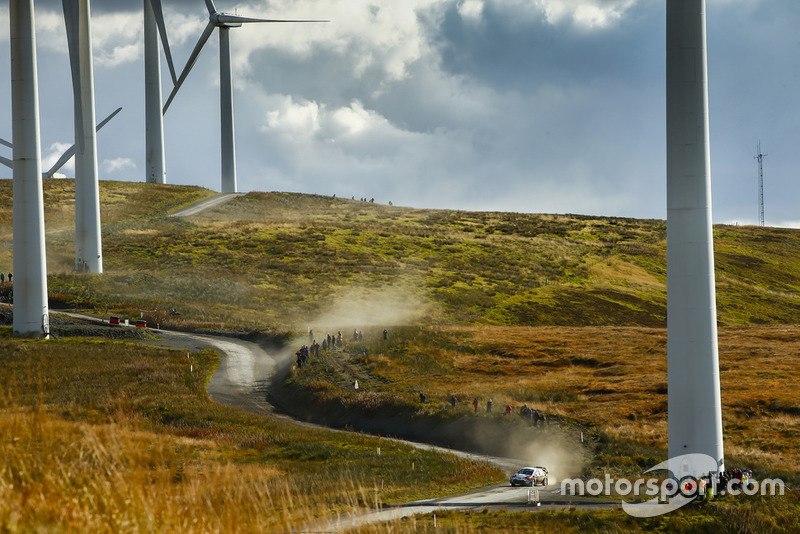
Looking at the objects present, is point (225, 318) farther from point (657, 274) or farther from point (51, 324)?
point (657, 274)

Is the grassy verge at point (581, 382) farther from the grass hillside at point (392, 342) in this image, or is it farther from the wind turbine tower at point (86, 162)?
the wind turbine tower at point (86, 162)

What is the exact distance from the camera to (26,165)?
67.4 meters

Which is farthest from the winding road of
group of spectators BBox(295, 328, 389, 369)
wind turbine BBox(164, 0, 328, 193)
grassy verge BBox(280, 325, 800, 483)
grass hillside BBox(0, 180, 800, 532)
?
wind turbine BBox(164, 0, 328, 193)

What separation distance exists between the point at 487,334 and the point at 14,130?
46.6 metres

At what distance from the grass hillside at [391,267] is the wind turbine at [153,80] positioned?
543 inches

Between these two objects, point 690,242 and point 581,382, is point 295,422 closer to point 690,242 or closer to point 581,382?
point 581,382

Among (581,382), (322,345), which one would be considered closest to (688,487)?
→ (581,382)

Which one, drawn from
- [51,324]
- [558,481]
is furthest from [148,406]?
[51,324]

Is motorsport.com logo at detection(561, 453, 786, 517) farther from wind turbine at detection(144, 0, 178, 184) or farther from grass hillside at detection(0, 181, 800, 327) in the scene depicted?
wind turbine at detection(144, 0, 178, 184)

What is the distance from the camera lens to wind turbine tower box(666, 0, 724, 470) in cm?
2523

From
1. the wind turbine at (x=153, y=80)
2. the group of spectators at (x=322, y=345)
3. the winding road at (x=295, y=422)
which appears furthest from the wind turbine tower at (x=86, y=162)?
the group of spectators at (x=322, y=345)

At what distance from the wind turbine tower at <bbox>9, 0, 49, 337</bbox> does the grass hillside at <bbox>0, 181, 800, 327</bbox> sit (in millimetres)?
19919

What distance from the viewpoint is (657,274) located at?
13962 centimetres

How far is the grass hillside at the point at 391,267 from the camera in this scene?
105312 millimetres
